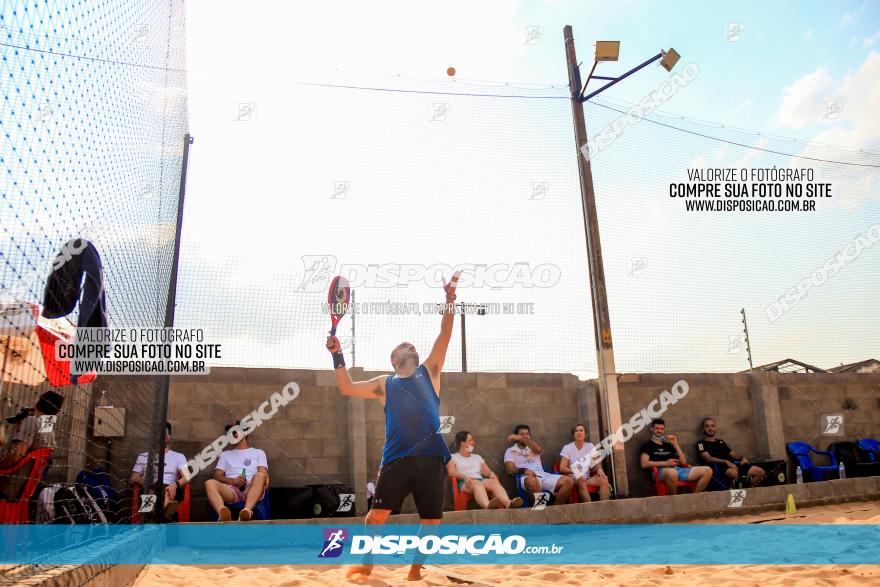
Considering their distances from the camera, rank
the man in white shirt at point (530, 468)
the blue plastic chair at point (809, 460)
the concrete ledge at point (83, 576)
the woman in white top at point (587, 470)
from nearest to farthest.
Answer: the concrete ledge at point (83, 576)
the man in white shirt at point (530, 468)
the woman in white top at point (587, 470)
the blue plastic chair at point (809, 460)

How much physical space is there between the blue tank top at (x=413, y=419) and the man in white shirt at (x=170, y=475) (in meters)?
2.95

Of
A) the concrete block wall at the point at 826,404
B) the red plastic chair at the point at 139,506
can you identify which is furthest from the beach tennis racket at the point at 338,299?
the concrete block wall at the point at 826,404

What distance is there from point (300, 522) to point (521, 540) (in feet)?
7.30

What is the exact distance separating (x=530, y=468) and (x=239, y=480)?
3.61m

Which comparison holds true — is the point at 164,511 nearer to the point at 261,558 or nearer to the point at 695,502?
the point at 261,558

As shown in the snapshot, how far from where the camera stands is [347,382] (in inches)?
204

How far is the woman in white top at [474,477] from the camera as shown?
781cm

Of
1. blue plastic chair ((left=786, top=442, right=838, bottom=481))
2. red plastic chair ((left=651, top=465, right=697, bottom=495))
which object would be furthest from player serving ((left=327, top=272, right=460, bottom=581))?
blue plastic chair ((left=786, top=442, right=838, bottom=481))

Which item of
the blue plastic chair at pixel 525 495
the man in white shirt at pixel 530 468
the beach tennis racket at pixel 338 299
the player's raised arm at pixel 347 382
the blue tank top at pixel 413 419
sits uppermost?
the beach tennis racket at pixel 338 299

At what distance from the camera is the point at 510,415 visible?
9.46 metres

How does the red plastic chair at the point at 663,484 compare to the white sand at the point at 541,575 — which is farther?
the red plastic chair at the point at 663,484

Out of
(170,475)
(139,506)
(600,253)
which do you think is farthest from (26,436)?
(600,253)

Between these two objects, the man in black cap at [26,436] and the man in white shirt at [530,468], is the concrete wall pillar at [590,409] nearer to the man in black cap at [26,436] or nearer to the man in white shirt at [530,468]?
the man in white shirt at [530,468]

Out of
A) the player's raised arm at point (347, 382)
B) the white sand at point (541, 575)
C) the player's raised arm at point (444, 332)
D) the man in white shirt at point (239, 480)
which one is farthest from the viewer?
the man in white shirt at point (239, 480)
